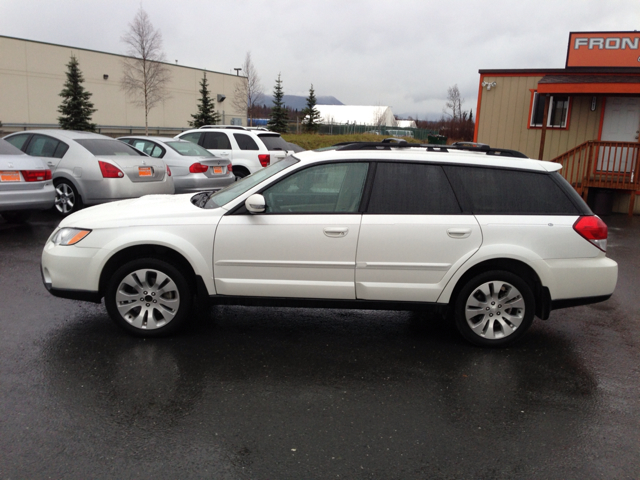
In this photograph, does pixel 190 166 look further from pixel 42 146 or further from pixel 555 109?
pixel 555 109

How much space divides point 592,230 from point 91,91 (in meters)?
40.4

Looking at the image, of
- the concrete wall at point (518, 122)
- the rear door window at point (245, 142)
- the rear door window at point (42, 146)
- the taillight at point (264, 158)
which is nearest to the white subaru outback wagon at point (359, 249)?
the rear door window at point (42, 146)

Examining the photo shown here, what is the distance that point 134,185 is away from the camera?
9.90 metres

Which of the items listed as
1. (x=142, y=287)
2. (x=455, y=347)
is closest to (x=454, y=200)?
(x=455, y=347)

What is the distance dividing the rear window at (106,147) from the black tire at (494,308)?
765 cm

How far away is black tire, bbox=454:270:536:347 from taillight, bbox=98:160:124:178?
704 cm

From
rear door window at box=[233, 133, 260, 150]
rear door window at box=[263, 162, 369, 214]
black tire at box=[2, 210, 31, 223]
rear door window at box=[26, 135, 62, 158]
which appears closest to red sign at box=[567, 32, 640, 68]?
rear door window at box=[233, 133, 260, 150]

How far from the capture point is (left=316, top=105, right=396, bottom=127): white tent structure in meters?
71.1

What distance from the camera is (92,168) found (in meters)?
9.80

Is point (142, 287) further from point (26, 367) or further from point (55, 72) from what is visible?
point (55, 72)

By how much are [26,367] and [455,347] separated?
3476 millimetres

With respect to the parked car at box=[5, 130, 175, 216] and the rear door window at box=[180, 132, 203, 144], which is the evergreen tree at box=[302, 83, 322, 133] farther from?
the parked car at box=[5, 130, 175, 216]

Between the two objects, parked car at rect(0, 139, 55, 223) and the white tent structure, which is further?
the white tent structure

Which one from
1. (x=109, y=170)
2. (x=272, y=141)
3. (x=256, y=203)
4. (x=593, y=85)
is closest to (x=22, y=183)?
(x=109, y=170)
